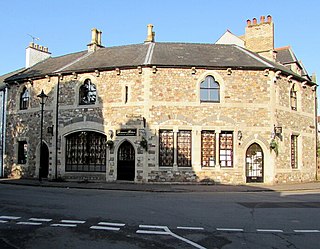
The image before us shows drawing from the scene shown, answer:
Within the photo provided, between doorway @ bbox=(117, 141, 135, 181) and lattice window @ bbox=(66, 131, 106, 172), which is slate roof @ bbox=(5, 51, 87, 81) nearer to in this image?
lattice window @ bbox=(66, 131, 106, 172)

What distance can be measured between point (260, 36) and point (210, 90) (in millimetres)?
8823

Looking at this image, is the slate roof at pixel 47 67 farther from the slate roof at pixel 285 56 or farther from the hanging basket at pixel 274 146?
the slate roof at pixel 285 56

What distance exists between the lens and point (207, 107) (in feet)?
69.4

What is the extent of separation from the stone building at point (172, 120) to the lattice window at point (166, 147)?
6 centimetres

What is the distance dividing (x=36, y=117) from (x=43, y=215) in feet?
54.3

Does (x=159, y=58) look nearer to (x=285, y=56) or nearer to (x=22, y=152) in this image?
(x=22, y=152)

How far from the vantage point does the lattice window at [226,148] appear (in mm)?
21000

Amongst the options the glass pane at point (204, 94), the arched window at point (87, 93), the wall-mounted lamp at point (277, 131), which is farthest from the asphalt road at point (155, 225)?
the arched window at point (87, 93)

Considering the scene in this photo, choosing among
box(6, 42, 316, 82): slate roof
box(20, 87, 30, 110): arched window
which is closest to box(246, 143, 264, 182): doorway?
box(6, 42, 316, 82): slate roof

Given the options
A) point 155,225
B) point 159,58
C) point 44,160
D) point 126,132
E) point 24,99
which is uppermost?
point 159,58

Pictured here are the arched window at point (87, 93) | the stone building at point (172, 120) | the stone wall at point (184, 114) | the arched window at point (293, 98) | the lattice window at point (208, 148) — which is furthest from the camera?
the arched window at point (293, 98)

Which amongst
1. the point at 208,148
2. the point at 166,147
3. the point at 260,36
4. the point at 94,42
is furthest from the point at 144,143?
the point at 260,36

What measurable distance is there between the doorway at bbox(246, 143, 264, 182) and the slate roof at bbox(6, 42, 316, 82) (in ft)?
17.4

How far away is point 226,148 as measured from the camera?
2119cm
